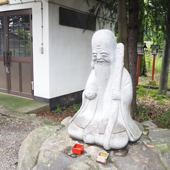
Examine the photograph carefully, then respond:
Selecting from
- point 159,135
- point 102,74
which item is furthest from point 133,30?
point 159,135

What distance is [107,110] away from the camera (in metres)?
2.76

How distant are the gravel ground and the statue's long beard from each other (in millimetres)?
1774

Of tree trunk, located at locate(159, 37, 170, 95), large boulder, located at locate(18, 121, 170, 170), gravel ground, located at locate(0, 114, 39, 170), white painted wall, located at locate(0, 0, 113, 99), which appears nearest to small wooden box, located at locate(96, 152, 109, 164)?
large boulder, located at locate(18, 121, 170, 170)

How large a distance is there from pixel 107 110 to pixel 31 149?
1.19 m

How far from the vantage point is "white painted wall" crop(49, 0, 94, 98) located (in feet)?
17.2

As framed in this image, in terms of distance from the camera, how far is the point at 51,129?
11.0ft

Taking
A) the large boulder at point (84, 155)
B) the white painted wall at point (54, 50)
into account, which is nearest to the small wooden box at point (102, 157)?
the large boulder at point (84, 155)

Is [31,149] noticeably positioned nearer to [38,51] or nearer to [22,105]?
[22,105]

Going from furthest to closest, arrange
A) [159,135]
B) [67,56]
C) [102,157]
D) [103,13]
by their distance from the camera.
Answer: [103,13]
[67,56]
[159,135]
[102,157]

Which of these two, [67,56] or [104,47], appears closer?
[104,47]

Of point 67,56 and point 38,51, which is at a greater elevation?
point 38,51

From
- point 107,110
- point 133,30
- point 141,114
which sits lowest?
point 141,114

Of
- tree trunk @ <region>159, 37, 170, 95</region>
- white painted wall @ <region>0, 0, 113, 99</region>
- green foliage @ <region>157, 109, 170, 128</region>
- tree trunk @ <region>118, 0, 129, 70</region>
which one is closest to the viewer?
tree trunk @ <region>118, 0, 129, 70</region>

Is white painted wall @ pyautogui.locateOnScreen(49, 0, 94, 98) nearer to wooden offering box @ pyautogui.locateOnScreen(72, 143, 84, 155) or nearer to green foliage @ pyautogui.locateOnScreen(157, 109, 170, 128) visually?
green foliage @ pyautogui.locateOnScreen(157, 109, 170, 128)
